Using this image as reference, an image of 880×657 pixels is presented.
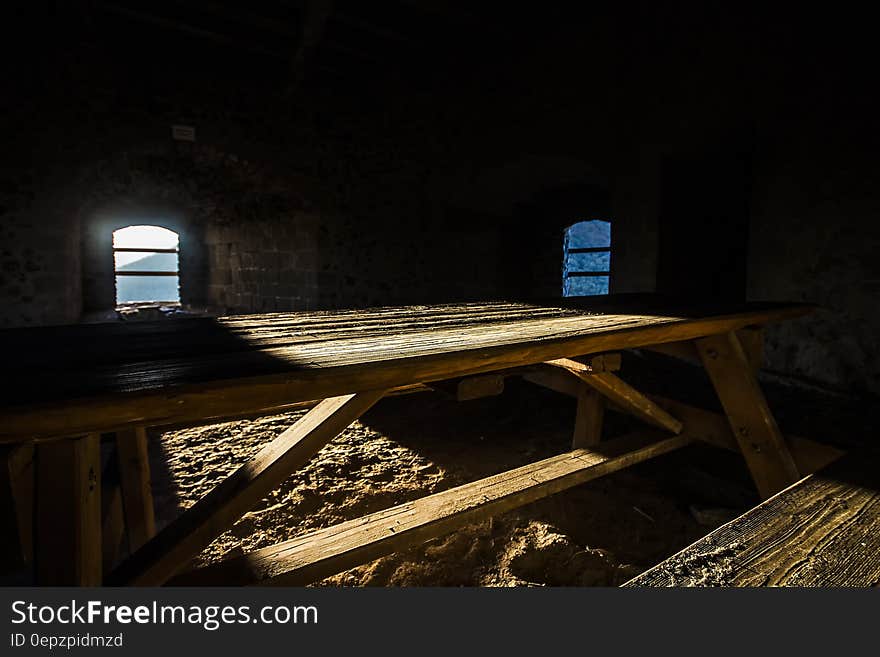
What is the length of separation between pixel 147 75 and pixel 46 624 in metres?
5.99

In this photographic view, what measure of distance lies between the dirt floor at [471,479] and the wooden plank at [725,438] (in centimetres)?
24

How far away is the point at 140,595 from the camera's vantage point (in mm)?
948

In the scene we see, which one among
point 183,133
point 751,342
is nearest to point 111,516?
point 751,342

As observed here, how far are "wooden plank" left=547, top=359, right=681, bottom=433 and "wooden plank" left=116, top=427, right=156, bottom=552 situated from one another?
1.53 m

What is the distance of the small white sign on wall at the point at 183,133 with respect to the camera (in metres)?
5.39

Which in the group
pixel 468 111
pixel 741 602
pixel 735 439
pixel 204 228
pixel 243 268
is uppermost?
pixel 468 111

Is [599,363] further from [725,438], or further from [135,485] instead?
[135,485]

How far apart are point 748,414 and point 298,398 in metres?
1.90

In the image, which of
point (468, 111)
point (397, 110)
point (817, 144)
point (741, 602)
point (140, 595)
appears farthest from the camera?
point (397, 110)

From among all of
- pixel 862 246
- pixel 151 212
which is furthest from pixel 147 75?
pixel 862 246

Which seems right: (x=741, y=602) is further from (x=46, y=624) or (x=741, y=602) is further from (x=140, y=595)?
(x=46, y=624)

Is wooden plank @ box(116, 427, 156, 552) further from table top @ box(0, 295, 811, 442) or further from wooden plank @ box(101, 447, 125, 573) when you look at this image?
table top @ box(0, 295, 811, 442)

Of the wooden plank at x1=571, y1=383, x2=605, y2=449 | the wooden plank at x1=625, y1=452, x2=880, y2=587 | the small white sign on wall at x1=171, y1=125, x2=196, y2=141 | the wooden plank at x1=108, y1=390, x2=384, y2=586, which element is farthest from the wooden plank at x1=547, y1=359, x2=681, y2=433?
the small white sign on wall at x1=171, y1=125, x2=196, y2=141

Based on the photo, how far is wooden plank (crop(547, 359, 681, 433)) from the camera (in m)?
1.87
